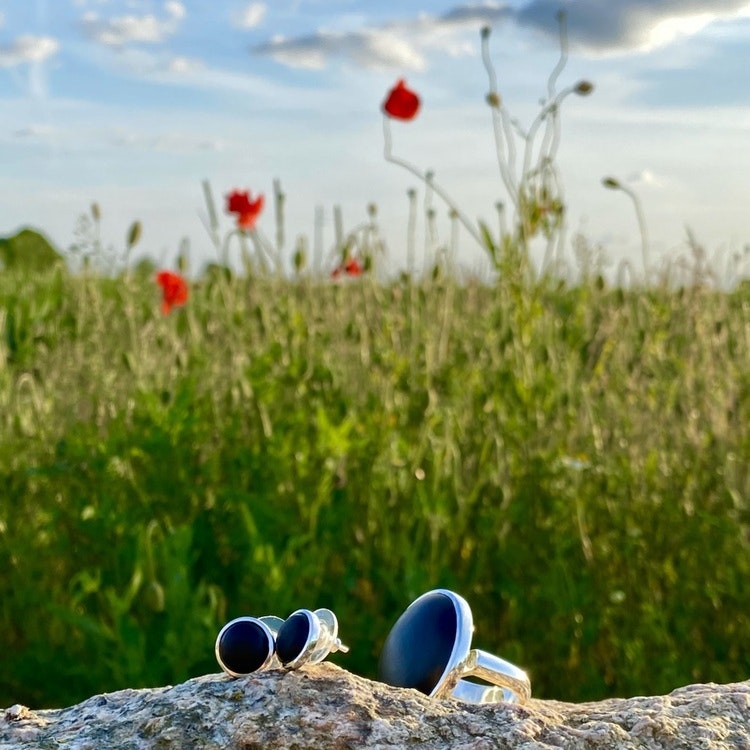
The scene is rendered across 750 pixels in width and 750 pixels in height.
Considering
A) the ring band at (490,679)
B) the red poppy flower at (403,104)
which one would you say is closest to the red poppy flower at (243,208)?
the red poppy flower at (403,104)

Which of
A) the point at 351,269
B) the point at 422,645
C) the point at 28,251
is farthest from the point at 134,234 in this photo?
the point at 28,251

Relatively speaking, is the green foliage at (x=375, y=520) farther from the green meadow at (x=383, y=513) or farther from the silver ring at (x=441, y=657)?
the silver ring at (x=441, y=657)

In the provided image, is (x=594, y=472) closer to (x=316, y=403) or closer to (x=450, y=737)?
(x=316, y=403)

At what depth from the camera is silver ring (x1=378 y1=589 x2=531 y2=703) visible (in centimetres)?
118

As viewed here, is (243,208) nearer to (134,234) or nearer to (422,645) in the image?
(134,234)

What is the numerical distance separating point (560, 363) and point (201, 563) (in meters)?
1.89

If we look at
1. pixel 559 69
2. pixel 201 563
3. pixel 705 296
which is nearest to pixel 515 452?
pixel 201 563

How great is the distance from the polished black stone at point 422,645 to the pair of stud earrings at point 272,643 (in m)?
0.10

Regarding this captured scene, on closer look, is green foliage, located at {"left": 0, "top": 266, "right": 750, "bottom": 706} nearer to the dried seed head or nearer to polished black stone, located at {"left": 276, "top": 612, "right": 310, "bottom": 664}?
the dried seed head

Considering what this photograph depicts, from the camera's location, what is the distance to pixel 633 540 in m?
3.08

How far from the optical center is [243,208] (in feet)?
13.7

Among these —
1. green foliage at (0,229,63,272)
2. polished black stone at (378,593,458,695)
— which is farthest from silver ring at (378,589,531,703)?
green foliage at (0,229,63,272)

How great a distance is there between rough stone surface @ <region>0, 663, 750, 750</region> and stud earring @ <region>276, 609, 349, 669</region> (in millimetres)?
31

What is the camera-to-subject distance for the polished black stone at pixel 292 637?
1.12m
